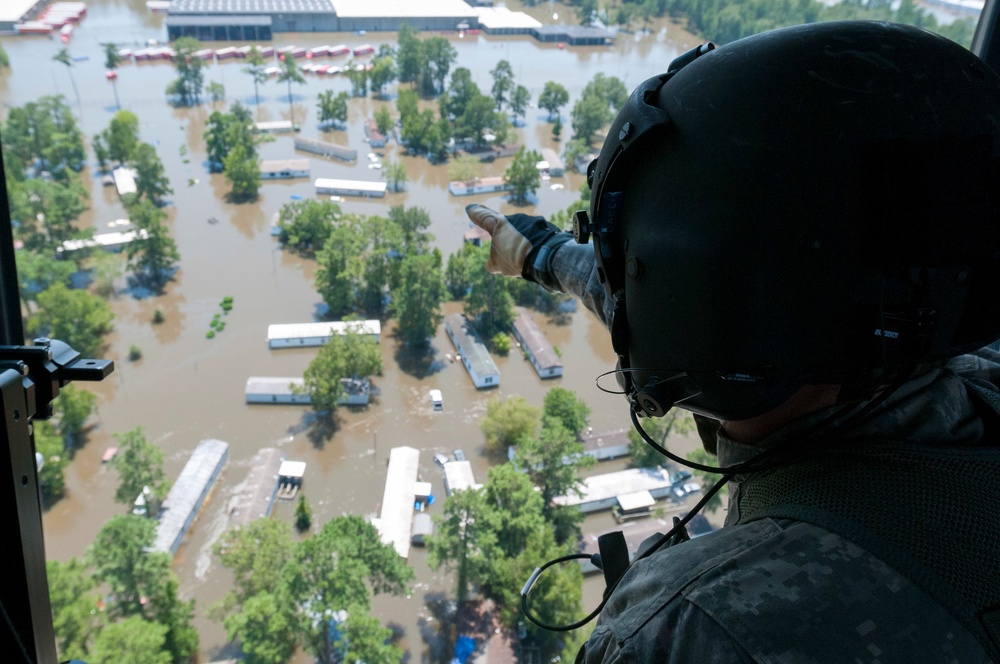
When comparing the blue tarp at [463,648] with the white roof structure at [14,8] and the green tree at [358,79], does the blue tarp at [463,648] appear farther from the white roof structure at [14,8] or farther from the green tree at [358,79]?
the white roof structure at [14,8]

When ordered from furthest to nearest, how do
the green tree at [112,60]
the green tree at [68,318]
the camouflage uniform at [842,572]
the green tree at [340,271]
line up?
the green tree at [112,60] → the green tree at [340,271] → the green tree at [68,318] → the camouflage uniform at [842,572]

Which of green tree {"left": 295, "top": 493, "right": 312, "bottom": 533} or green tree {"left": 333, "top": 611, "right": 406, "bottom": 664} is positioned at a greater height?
green tree {"left": 333, "top": 611, "right": 406, "bottom": 664}

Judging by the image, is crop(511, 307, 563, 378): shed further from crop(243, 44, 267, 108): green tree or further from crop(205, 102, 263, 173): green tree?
crop(243, 44, 267, 108): green tree

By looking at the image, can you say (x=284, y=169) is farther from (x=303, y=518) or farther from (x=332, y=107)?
(x=303, y=518)

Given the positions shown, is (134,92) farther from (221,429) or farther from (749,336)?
(749,336)

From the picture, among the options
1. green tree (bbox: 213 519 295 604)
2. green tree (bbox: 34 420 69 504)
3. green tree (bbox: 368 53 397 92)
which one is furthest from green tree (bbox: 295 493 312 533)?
green tree (bbox: 368 53 397 92)

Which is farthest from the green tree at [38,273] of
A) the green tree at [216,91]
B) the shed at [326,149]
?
the green tree at [216,91]
